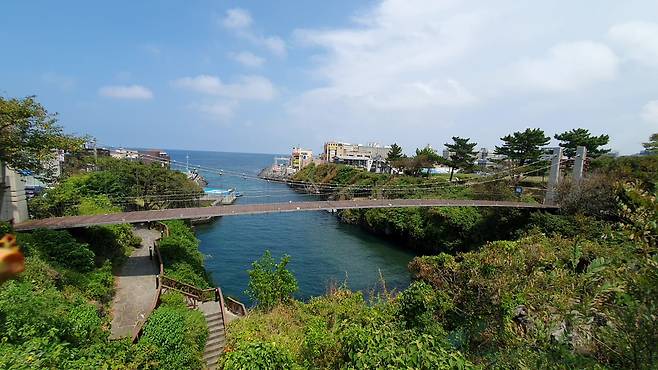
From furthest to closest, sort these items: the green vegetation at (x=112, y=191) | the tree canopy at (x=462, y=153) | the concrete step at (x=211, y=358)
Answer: the tree canopy at (x=462, y=153), the green vegetation at (x=112, y=191), the concrete step at (x=211, y=358)

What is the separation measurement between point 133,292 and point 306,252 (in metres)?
10.6

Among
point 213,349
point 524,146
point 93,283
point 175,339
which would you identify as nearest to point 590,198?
point 524,146

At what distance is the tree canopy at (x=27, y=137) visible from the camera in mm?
8234

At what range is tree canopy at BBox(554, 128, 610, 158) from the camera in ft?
76.6

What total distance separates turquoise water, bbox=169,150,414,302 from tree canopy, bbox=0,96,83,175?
290 inches

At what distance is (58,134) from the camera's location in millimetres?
9133

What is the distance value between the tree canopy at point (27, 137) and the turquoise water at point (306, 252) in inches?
290

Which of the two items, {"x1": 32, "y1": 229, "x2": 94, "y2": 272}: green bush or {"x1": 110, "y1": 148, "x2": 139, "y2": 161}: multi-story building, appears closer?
{"x1": 32, "y1": 229, "x2": 94, "y2": 272}: green bush

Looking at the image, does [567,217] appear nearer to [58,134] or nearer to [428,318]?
[428,318]

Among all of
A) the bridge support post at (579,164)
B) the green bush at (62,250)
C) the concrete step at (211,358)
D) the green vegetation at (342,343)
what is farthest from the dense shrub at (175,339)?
the bridge support post at (579,164)

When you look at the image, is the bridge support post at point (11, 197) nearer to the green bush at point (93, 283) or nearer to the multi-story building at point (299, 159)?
the green bush at point (93, 283)

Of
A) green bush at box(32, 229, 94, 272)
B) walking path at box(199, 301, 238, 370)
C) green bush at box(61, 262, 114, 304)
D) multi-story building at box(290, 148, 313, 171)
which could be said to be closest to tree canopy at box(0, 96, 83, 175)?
green bush at box(32, 229, 94, 272)

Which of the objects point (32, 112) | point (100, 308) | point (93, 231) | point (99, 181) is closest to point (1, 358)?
point (100, 308)

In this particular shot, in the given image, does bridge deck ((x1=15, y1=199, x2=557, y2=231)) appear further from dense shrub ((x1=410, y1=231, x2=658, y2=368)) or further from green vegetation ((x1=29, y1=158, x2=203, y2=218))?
dense shrub ((x1=410, y1=231, x2=658, y2=368))
